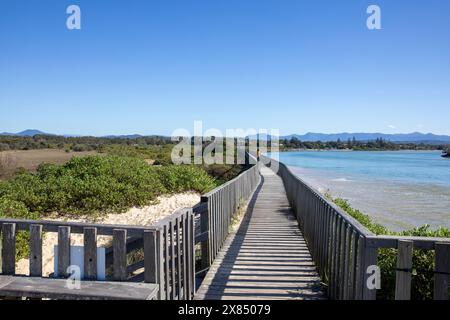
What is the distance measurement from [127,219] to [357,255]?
30.4ft

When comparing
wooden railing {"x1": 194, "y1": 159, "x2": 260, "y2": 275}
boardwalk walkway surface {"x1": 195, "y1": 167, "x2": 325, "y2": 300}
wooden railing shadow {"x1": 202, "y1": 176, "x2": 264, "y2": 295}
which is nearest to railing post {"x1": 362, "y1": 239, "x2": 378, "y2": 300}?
boardwalk walkway surface {"x1": 195, "y1": 167, "x2": 325, "y2": 300}

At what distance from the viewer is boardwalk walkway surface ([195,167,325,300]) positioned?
5289mm

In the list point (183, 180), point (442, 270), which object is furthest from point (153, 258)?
point (183, 180)

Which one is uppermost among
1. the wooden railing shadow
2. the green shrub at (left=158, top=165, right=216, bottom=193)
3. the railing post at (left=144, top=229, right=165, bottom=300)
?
the railing post at (left=144, top=229, right=165, bottom=300)

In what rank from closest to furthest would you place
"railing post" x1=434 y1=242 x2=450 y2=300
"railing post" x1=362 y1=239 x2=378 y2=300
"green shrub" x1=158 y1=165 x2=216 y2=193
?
1. "railing post" x1=434 y1=242 x2=450 y2=300
2. "railing post" x1=362 y1=239 x2=378 y2=300
3. "green shrub" x1=158 y1=165 x2=216 y2=193

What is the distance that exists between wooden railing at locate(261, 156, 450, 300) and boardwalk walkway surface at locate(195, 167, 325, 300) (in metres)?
0.33

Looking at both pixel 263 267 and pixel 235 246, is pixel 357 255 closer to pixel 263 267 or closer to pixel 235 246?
pixel 263 267

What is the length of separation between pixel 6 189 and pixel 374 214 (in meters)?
14.3

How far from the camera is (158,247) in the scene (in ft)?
12.1

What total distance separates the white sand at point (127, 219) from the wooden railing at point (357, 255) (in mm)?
3135

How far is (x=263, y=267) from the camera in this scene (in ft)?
21.2

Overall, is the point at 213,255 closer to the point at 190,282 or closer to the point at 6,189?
the point at 190,282

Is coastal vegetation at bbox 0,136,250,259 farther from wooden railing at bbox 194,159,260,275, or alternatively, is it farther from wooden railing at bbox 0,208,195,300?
wooden railing at bbox 0,208,195,300
